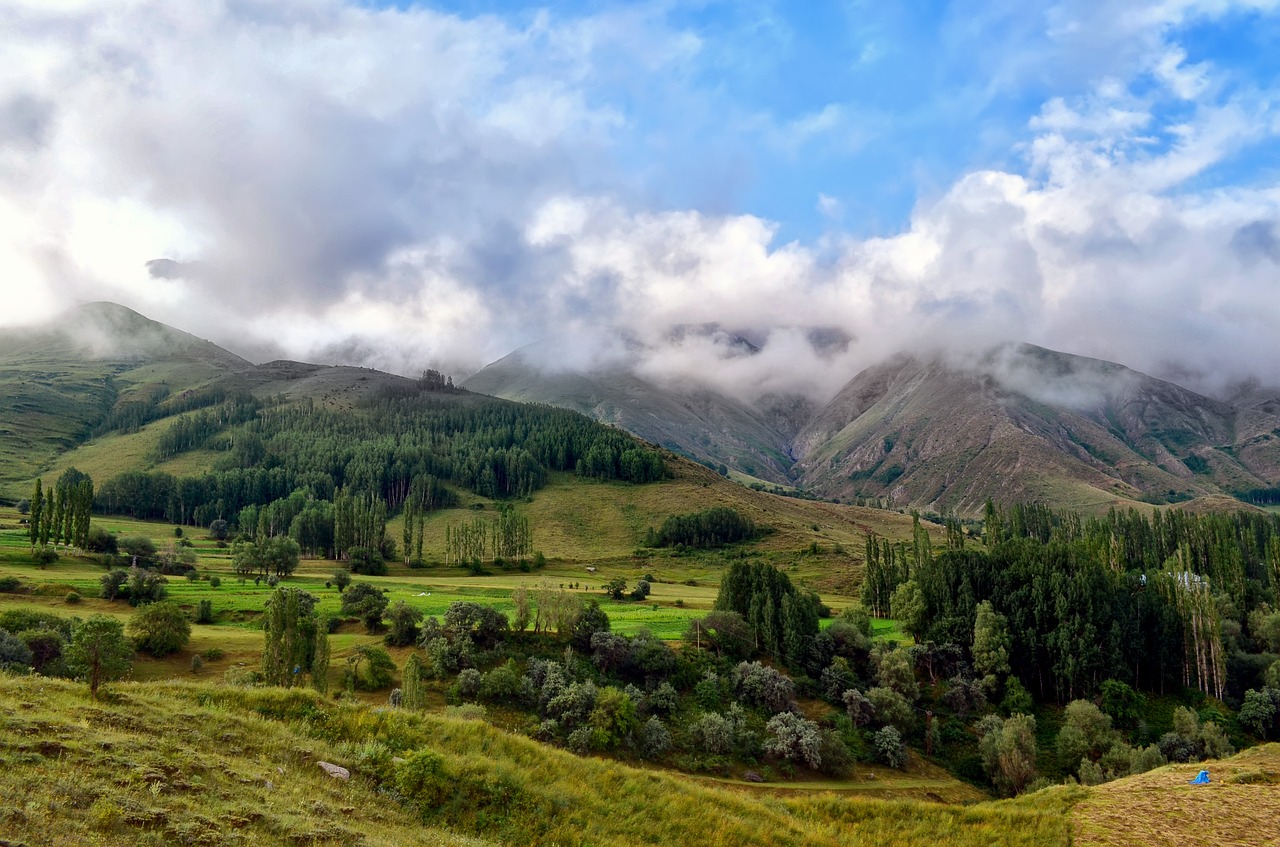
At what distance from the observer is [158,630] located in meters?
57.7

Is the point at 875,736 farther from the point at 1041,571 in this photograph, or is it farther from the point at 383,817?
the point at 383,817

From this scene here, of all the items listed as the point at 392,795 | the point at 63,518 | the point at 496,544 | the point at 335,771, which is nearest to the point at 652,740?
the point at 392,795

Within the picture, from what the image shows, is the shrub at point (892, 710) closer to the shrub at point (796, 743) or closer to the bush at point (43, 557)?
the shrub at point (796, 743)

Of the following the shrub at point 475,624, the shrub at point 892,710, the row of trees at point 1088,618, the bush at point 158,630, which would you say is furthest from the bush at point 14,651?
the row of trees at point 1088,618

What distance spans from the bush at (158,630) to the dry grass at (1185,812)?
66.0 metres

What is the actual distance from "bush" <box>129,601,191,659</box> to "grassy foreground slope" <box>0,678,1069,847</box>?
42368 mm

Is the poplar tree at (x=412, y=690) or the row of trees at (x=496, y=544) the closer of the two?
the poplar tree at (x=412, y=690)

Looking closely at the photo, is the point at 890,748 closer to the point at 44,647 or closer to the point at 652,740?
the point at 652,740

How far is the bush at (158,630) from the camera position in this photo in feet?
188

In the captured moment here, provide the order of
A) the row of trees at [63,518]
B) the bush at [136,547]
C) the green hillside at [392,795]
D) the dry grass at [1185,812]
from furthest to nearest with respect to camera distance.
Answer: the bush at [136,547], the row of trees at [63,518], the dry grass at [1185,812], the green hillside at [392,795]

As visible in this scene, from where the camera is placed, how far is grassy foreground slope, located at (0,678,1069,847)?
14125mm

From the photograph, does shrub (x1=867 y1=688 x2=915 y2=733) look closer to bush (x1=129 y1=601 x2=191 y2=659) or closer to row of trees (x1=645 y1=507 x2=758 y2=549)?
bush (x1=129 y1=601 x2=191 y2=659)

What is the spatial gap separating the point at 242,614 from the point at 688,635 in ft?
163

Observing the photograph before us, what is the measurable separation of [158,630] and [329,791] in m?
51.5
